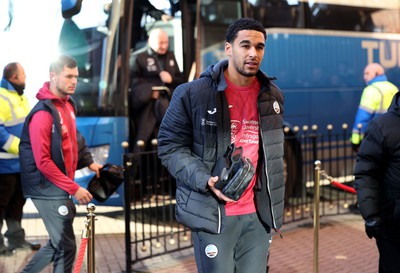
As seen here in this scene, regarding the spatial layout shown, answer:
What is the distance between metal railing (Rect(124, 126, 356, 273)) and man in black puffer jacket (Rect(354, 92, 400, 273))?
306 cm

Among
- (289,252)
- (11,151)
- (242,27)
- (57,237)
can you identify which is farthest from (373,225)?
(11,151)

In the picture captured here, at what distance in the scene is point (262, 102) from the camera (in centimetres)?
368

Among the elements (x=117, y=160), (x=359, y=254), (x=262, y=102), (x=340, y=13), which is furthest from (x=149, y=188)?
(x=340, y=13)

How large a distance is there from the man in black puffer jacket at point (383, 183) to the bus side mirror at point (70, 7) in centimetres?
462

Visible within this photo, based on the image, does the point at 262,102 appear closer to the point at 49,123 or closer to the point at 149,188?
the point at 49,123

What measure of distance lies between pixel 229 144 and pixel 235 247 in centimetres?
62

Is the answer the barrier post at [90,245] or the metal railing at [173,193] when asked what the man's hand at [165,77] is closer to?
the metal railing at [173,193]

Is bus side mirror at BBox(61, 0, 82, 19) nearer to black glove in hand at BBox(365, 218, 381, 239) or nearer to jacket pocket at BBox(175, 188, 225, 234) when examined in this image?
jacket pocket at BBox(175, 188, 225, 234)

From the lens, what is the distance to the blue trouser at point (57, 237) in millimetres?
4918

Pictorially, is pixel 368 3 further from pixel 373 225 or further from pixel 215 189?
pixel 215 189

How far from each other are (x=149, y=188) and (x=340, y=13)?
4520 mm

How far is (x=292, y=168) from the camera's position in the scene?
9.10 metres

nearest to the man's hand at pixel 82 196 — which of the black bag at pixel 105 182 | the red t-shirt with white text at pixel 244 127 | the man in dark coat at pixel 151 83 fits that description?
the black bag at pixel 105 182

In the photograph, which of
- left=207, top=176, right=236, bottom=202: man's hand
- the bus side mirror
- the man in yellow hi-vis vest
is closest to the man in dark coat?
the bus side mirror
